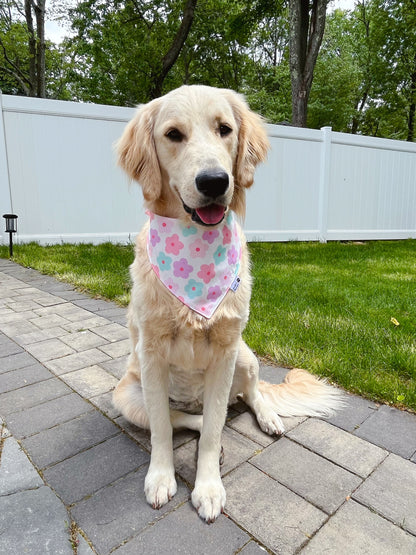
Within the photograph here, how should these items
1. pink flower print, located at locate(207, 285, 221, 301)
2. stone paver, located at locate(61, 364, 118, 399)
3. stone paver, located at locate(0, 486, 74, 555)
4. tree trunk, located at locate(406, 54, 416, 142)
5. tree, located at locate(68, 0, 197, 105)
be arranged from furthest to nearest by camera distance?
tree trunk, located at locate(406, 54, 416, 142) → tree, located at locate(68, 0, 197, 105) → stone paver, located at locate(61, 364, 118, 399) → pink flower print, located at locate(207, 285, 221, 301) → stone paver, located at locate(0, 486, 74, 555)

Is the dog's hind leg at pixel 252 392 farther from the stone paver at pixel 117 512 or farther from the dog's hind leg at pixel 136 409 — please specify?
the stone paver at pixel 117 512

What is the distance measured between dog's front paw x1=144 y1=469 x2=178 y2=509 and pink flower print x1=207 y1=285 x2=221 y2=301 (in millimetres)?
775

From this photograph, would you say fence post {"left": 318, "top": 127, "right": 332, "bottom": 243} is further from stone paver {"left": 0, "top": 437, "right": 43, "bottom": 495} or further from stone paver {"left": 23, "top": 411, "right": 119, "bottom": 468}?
stone paver {"left": 0, "top": 437, "right": 43, "bottom": 495}

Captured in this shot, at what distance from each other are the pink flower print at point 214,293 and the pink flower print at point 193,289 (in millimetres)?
39

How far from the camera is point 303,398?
2.20 metres

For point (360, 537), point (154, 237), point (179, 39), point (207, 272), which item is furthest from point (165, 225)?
point (179, 39)

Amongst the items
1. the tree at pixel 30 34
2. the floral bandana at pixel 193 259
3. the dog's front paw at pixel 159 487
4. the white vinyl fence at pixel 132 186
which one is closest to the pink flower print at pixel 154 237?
the floral bandana at pixel 193 259

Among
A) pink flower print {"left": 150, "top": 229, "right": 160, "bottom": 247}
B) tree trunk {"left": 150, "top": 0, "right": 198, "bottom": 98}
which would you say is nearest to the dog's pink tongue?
pink flower print {"left": 150, "top": 229, "right": 160, "bottom": 247}

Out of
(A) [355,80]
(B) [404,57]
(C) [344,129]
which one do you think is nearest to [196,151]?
(B) [404,57]

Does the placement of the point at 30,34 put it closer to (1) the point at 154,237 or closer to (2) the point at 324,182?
(2) the point at 324,182

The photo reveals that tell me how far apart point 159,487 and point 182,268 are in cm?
92

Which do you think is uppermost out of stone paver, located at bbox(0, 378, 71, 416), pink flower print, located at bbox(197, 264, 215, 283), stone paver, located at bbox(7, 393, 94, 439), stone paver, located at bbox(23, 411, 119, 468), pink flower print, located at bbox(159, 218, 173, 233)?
pink flower print, located at bbox(159, 218, 173, 233)

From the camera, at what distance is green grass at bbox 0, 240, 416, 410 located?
262 cm

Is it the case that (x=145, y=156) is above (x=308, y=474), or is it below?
above
